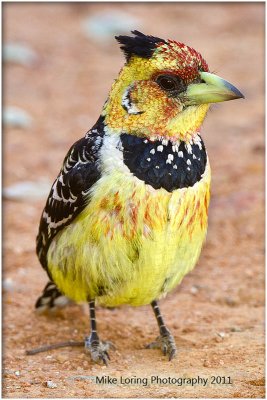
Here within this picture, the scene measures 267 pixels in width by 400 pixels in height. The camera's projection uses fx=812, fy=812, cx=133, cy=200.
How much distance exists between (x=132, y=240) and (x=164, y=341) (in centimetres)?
97

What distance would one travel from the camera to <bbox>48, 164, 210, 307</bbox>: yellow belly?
181 inches

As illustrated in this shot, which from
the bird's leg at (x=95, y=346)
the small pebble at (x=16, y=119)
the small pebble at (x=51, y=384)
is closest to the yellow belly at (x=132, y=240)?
the bird's leg at (x=95, y=346)

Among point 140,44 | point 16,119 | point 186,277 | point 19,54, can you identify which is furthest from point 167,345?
point 19,54

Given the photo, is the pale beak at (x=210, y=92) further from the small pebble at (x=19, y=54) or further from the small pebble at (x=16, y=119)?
the small pebble at (x=19, y=54)

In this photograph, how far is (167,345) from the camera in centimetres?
526

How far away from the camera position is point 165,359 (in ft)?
17.0

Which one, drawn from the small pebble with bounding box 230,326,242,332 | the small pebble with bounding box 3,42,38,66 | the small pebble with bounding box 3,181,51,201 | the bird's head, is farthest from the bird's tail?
the small pebble with bounding box 3,42,38,66

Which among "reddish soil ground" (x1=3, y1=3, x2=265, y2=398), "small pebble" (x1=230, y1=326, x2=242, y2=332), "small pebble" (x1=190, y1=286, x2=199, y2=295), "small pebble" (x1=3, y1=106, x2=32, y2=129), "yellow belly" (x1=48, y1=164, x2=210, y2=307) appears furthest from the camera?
"small pebble" (x1=3, y1=106, x2=32, y2=129)

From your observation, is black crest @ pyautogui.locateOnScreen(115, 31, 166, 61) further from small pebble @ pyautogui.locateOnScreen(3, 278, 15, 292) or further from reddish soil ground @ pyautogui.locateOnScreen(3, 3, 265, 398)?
small pebble @ pyautogui.locateOnScreen(3, 278, 15, 292)

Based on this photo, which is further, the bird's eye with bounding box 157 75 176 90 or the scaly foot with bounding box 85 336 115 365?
the scaly foot with bounding box 85 336 115 365

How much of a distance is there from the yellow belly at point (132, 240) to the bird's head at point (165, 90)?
1.10 ft

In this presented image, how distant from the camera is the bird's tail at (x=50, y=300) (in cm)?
573

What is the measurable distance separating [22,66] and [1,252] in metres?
6.40

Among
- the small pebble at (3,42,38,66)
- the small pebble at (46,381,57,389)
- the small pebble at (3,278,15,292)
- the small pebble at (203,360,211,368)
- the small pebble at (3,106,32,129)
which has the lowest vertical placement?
the small pebble at (46,381,57,389)
